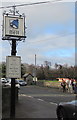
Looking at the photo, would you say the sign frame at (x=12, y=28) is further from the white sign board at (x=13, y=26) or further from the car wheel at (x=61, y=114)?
the car wheel at (x=61, y=114)

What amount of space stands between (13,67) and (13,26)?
165cm

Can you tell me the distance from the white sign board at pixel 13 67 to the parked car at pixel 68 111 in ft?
7.07

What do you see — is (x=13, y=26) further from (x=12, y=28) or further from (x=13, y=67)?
(x=13, y=67)

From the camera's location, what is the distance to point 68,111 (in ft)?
30.3

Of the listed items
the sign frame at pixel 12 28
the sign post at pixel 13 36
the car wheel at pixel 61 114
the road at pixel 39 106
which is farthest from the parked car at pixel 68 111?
the sign frame at pixel 12 28

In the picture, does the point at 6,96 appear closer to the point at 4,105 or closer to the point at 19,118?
the point at 4,105

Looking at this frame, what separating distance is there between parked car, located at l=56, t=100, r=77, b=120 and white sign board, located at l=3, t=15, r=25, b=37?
334 centimetres

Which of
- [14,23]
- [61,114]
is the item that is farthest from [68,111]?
[14,23]

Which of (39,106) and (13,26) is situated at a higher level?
(13,26)

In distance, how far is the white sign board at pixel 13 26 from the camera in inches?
422

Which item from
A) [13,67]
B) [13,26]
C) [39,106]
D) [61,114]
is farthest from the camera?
[39,106]

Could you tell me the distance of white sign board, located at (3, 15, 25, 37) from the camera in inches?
422

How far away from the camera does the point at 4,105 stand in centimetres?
1342

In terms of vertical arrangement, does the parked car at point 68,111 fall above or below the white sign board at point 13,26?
below
